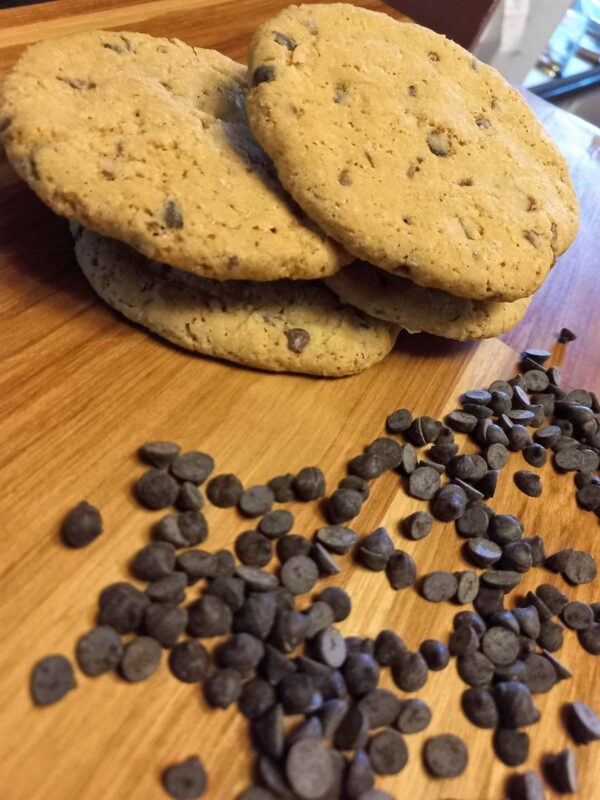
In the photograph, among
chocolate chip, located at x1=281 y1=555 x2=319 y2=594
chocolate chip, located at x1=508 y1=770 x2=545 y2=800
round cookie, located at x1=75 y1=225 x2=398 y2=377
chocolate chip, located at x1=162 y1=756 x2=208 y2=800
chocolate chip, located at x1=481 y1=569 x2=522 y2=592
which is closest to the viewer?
chocolate chip, located at x1=162 y1=756 x2=208 y2=800

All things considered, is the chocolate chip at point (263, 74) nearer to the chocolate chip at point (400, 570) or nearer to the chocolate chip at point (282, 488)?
the chocolate chip at point (282, 488)

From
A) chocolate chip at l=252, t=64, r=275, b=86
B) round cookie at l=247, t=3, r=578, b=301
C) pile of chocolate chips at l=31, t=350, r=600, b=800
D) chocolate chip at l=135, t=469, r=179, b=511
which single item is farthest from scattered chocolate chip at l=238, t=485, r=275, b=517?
chocolate chip at l=252, t=64, r=275, b=86

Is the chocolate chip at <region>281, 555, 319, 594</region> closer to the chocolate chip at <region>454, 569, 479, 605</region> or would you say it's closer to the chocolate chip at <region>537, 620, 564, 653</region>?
the chocolate chip at <region>454, 569, 479, 605</region>

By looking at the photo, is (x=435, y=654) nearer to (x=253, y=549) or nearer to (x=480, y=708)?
(x=480, y=708)

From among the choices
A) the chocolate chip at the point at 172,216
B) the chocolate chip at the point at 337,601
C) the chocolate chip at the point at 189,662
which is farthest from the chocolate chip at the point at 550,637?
the chocolate chip at the point at 172,216

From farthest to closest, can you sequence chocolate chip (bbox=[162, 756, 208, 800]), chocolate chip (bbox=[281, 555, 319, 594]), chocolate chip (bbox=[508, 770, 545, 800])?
chocolate chip (bbox=[281, 555, 319, 594]) < chocolate chip (bbox=[508, 770, 545, 800]) < chocolate chip (bbox=[162, 756, 208, 800])

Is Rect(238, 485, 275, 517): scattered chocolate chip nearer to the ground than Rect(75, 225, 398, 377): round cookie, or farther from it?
nearer to the ground

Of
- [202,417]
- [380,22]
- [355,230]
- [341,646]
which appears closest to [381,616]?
[341,646]
